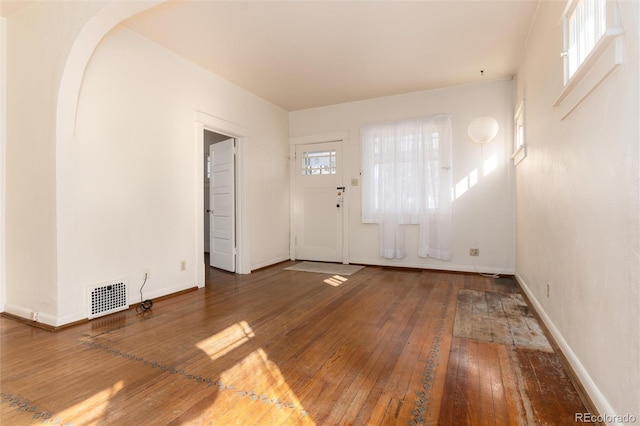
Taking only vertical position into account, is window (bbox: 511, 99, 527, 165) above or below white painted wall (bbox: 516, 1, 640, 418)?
above

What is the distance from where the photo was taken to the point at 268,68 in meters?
3.98

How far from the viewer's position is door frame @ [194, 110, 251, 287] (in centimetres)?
384

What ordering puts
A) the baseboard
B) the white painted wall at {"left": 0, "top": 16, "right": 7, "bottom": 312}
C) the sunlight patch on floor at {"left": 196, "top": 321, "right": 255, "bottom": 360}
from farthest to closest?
the white painted wall at {"left": 0, "top": 16, "right": 7, "bottom": 312}
the baseboard
the sunlight patch on floor at {"left": 196, "top": 321, "right": 255, "bottom": 360}

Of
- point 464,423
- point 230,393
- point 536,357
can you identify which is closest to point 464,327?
point 536,357

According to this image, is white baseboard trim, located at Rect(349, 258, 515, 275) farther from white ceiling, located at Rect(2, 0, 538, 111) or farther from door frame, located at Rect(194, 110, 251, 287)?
white ceiling, located at Rect(2, 0, 538, 111)

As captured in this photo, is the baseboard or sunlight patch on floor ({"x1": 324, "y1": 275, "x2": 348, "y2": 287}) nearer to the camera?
the baseboard

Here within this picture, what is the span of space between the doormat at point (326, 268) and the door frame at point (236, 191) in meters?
0.86

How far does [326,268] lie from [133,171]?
3.08 m

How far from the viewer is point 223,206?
4.88 m

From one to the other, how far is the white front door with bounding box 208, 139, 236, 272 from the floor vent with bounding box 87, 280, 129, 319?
183 centimetres

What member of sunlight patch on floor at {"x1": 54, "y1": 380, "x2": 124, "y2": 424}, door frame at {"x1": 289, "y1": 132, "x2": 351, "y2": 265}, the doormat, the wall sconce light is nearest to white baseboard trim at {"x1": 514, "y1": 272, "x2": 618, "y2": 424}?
sunlight patch on floor at {"x1": 54, "y1": 380, "x2": 124, "y2": 424}

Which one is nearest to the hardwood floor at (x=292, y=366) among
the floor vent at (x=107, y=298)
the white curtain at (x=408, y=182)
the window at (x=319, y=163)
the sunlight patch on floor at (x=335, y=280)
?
the floor vent at (x=107, y=298)

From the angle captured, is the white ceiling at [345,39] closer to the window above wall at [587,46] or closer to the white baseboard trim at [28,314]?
the window above wall at [587,46]

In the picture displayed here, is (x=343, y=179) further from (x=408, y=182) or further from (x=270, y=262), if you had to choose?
(x=270, y=262)
